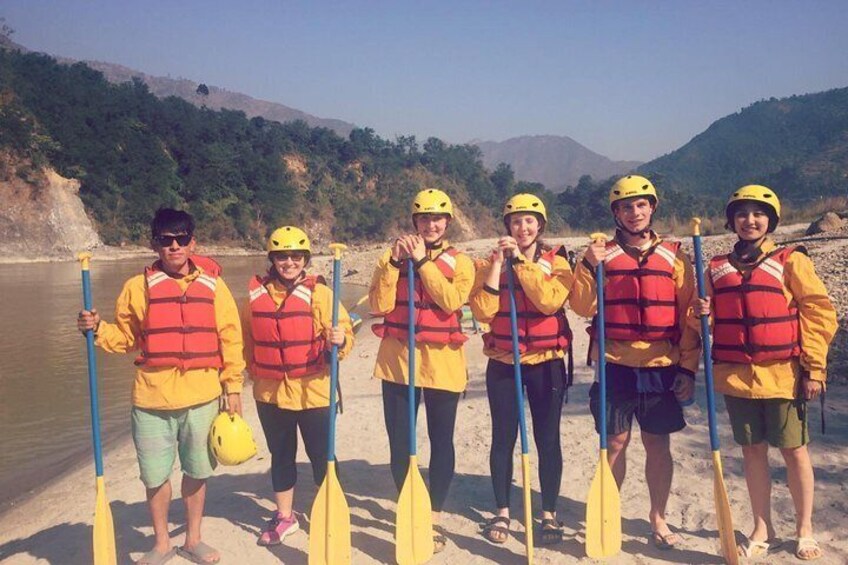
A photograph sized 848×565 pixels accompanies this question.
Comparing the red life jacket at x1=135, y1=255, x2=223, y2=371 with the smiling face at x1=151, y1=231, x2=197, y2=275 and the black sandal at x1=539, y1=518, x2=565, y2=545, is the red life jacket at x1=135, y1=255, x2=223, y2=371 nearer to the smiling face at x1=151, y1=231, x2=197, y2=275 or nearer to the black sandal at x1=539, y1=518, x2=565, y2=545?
the smiling face at x1=151, y1=231, x2=197, y2=275

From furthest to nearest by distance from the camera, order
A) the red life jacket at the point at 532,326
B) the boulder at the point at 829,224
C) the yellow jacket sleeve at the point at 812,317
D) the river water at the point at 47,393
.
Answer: the boulder at the point at 829,224
the river water at the point at 47,393
the red life jacket at the point at 532,326
the yellow jacket sleeve at the point at 812,317

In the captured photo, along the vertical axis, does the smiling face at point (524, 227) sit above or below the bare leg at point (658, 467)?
above

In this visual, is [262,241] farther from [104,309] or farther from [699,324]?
[699,324]

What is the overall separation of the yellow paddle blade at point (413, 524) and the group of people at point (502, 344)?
0.20 metres

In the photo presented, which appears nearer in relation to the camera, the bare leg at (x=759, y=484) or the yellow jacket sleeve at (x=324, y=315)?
the bare leg at (x=759, y=484)

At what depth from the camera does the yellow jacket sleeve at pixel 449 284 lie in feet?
11.9

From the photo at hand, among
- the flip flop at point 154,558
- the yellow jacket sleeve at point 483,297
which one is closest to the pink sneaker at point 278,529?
the flip flop at point 154,558

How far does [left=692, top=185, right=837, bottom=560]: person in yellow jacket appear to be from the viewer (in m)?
3.35

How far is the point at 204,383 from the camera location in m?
3.56

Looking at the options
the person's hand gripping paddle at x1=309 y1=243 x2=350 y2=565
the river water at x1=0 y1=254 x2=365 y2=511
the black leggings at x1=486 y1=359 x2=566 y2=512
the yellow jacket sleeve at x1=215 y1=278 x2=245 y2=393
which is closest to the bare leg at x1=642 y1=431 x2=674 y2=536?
the black leggings at x1=486 y1=359 x2=566 y2=512

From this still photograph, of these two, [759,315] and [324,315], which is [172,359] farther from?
[759,315]

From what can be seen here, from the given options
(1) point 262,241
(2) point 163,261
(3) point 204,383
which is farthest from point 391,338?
(1) point 262,241

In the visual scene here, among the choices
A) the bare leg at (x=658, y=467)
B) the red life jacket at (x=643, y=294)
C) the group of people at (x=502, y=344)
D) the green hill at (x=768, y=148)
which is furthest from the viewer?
the green hill at (x=768, y=148)

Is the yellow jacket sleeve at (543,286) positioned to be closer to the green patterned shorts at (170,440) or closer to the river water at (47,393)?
the green patterned shorts at (170,440)
